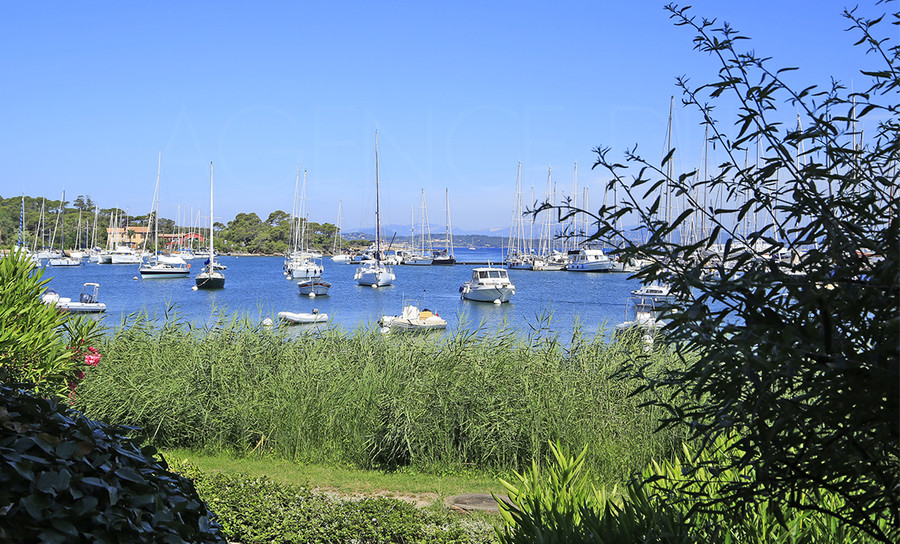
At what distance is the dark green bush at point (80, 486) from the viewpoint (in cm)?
184

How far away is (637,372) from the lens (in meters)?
2.00

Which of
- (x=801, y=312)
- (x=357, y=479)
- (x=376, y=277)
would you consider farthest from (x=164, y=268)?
(x=801, y=312)

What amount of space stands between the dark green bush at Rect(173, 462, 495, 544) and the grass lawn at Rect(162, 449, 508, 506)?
2.54 feet

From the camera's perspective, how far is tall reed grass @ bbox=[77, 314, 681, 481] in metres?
7.55

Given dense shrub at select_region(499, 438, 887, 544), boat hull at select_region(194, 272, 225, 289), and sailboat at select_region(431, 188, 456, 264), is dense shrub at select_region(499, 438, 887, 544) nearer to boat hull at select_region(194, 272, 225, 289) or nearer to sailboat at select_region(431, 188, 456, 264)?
boat hull at select_region(194, 272, 225, 289)

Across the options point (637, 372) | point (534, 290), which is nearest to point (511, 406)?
point (637, 372)

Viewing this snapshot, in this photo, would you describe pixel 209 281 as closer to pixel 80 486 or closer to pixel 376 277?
pixel 376 277

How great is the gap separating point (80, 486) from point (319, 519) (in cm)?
370

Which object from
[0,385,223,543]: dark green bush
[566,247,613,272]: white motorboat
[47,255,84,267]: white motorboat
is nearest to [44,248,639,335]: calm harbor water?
[566,247,613,272]: white motorboat

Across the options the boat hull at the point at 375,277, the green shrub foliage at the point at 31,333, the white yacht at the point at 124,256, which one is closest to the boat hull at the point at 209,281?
the boat hull at the point at 375,277

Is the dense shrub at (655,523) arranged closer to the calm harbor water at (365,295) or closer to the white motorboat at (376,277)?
the calm harbor water at (365,295)

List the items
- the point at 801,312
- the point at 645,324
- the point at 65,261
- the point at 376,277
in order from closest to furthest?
the point at 801,312, the point at 645,324, the point at 376,277, the point at 65,261

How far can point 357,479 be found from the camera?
7277mm

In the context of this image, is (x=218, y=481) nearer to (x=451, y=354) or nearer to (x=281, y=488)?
(x=281, y=488)
